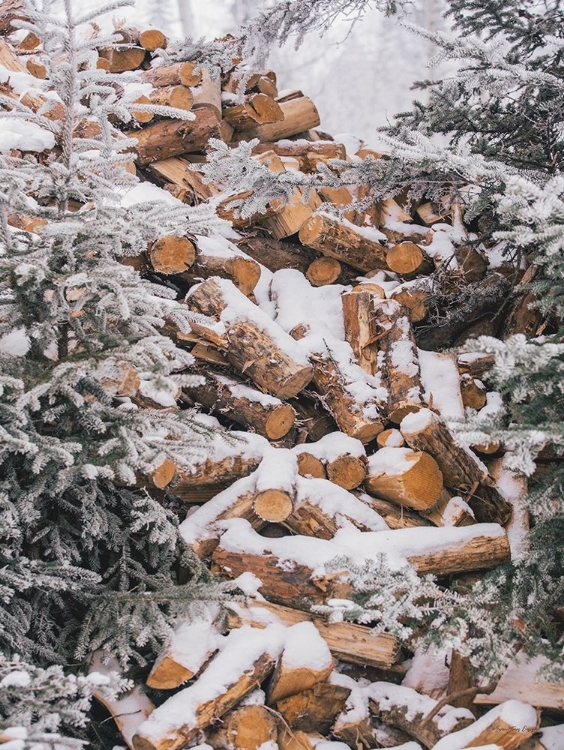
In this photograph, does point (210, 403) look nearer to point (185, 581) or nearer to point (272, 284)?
point (185, 581)

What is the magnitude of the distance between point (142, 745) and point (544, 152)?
4.53m

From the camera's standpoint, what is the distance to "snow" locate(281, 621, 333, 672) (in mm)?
2904

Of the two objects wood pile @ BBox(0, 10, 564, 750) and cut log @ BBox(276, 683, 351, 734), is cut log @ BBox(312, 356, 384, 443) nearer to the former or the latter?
wood pile @ BBox(0, 10, 564, 750)

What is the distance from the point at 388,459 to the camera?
3773mm

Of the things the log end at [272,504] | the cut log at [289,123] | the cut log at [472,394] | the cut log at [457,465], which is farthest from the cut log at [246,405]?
the cut log at [289,123]

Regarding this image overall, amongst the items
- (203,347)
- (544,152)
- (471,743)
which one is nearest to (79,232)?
(203,347)

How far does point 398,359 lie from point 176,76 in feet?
10.9

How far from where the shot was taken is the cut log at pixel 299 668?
2.88 m


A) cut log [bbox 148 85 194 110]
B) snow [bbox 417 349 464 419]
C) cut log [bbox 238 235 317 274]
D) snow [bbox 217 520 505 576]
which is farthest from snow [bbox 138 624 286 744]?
cut log [bbox 148 85 194 110]

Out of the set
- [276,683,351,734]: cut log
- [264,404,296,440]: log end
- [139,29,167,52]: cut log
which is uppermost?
[139,29,167,52]: cut log

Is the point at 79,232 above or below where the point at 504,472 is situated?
above

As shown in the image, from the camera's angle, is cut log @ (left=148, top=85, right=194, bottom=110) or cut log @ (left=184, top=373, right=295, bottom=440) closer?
cut log @ (left=184, top=373, right=295, bottom=440)

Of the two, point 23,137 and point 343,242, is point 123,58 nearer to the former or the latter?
point 23,137

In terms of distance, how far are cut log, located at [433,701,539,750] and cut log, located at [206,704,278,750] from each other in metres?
0.80
